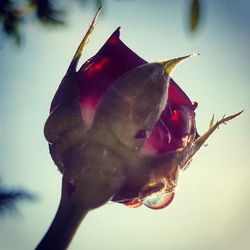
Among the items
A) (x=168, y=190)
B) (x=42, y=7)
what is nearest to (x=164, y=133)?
(x=168, y=190)

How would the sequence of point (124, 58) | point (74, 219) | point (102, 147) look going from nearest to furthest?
point (74, 219) → point (102, 147) → point (124, 58)

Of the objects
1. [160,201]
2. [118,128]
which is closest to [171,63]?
[118,128]

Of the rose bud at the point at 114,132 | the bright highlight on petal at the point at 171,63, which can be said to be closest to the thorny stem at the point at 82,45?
the rose bud at the point at 114,132

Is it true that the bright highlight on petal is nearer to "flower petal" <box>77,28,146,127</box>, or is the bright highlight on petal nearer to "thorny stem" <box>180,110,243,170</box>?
"flower petal" <box>77,28,146,127</box>

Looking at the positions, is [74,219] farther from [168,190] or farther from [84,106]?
[168,190]

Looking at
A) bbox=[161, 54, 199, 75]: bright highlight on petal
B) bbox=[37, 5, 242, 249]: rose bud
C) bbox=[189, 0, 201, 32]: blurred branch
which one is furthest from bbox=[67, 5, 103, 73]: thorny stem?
bbox=[189, 0, 201, 32]: blurred branch

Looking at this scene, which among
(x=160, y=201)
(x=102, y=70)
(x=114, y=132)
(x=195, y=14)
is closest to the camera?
(x=195, y=14)

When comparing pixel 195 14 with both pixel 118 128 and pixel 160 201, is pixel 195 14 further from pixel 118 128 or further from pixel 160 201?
pixel 160 201

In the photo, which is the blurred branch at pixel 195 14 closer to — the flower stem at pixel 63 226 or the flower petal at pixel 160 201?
the flower stem at pixel 63 226
